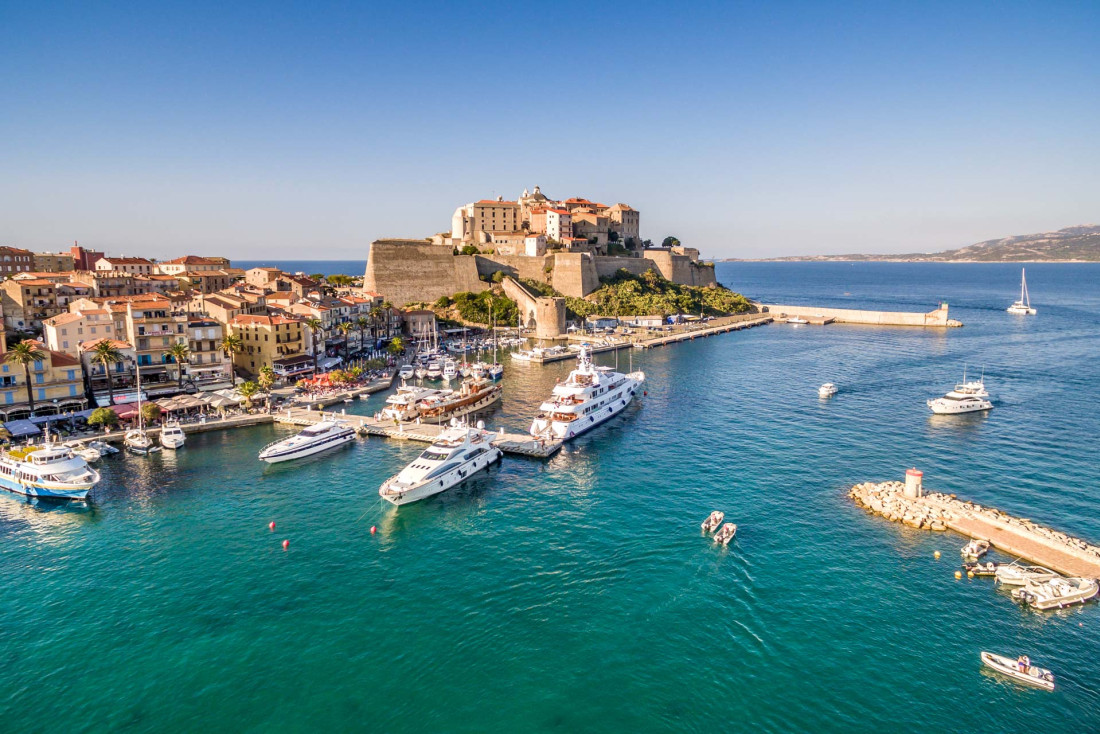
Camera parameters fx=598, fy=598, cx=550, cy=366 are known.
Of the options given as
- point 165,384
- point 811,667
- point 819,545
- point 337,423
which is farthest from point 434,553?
point 165,384

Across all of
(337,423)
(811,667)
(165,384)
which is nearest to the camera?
(811,667)

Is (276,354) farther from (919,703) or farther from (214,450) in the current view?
(919,703)

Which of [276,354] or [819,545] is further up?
[276,354]

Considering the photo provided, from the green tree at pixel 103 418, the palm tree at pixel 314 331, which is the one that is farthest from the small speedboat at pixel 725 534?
the palm tree at pixel 314 331

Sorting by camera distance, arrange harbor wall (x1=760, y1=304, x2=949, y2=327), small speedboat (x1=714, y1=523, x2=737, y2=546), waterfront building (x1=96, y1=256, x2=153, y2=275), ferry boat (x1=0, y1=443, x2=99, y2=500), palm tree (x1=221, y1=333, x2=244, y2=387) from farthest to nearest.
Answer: harbor wall (x1=760, y1=304, x2=949, y2=327), waterfront building (x1=96, y1=256, x2=153, y2=275), palm tree (x1=221, y1=333, x2=244, y2=387), ferry boat (x1=0, y1=443, x2=99, y2=500), small speedboat (x1=714, y1=523, x2=737, y2=546)

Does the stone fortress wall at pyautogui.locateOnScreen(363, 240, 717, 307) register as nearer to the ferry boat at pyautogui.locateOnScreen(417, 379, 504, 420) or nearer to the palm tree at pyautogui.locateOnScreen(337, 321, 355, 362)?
the palm tree at pyautogui.locateOnScreen(337, 321, 355, 362)

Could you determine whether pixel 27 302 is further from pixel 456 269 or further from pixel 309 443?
pixel 456 269

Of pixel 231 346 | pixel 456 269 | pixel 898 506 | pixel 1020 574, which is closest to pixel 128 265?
pixel 456 269

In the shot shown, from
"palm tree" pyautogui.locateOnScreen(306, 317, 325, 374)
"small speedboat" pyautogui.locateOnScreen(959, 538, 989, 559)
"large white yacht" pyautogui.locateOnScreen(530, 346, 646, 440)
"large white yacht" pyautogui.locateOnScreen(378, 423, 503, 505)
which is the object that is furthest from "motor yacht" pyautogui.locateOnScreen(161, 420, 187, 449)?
"small speedboat" pyautogui.locateOnScreen(959, 538, 989, 559)

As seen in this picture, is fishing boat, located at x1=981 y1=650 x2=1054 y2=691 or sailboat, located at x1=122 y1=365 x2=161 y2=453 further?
sailboat, located at x1=122 y1=365 x2=161 y2=453
